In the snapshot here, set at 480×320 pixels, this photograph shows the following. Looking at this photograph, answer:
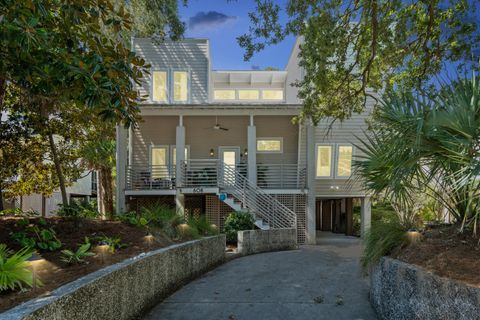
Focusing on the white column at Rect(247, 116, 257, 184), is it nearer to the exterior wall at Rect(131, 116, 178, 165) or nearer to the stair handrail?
the stair handrail

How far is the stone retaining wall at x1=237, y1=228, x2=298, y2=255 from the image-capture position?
36.5 ft

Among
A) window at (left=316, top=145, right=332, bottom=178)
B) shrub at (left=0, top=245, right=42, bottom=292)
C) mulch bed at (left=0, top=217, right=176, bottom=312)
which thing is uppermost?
window at (left=316, top=145, right=332, bottom=178)

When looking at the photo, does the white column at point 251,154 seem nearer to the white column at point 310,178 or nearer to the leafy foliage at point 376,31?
the white column at point 310,178

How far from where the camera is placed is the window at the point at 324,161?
53.3 ft

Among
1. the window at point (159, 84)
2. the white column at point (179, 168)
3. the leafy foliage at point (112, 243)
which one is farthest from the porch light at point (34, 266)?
the window at point (159, 84)

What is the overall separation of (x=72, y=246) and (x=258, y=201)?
28.8 ft

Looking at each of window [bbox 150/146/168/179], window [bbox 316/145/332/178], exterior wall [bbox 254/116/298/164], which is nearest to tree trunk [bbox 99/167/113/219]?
window [bbox 150/146/168/179]

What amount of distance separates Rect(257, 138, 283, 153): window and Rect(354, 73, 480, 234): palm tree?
1134cm

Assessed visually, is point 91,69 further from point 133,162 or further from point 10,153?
→ point 133,162

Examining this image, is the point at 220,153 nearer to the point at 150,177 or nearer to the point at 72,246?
the point at 150,177

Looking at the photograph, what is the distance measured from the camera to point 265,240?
1189 cm

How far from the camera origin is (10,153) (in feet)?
34.1

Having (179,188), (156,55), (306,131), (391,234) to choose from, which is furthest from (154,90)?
(391,234)

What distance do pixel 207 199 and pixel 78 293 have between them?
37.5 ft
